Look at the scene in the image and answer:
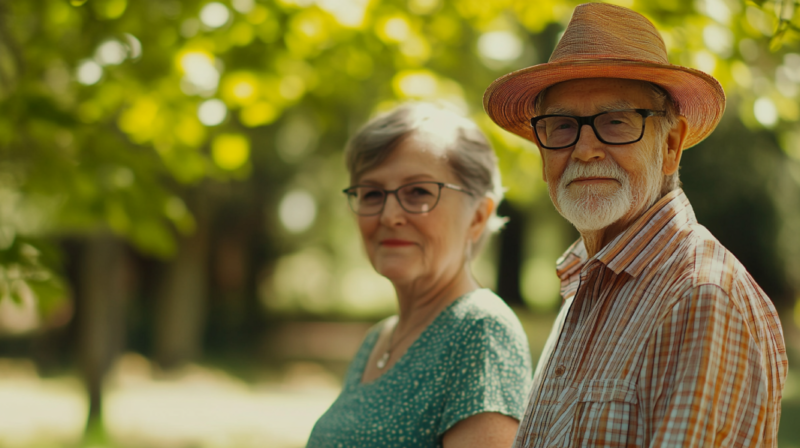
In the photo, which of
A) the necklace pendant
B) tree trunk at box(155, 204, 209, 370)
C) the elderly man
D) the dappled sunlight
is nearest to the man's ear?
the elderly man

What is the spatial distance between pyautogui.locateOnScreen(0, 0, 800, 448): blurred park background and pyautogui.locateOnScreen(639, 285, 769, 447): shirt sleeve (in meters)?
1.28

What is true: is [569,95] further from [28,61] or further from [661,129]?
[28,61]

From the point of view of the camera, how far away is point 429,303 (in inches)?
101

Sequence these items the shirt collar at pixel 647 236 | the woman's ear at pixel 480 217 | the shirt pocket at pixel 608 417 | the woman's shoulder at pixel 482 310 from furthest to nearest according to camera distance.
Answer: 1. the woman's ear at pixel 480 217
2. the woman's shoulder at pixel 482 310
3. the shirt collar at pixel 647 236
4. the shirt pocket at pixel 608 417

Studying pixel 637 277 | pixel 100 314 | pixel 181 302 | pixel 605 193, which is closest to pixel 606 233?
pixel 605 193

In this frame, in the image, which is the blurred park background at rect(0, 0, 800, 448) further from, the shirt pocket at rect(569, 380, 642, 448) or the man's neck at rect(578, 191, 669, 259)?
the shirt pocket at rect(569, 380, 642, 448)

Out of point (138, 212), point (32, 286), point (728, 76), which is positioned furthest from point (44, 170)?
point (728, 76)

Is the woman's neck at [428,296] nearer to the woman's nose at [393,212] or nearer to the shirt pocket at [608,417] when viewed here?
the woman's nose at [393,212]

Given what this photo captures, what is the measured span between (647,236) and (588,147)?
0.85 feet

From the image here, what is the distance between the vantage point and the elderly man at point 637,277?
1331 millimetres

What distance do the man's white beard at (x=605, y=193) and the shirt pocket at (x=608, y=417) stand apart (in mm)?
436

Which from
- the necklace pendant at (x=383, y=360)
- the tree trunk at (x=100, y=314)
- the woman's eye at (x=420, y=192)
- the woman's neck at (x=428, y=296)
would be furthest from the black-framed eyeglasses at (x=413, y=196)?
the tree trunk at (x=100, y=314)

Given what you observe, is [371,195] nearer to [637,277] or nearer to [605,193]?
[605,193]

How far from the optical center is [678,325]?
1378 mm
